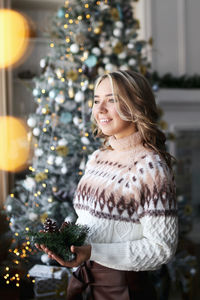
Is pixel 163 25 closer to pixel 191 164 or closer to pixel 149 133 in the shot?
pixel 191 164

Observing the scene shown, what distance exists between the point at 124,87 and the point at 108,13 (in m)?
1.37

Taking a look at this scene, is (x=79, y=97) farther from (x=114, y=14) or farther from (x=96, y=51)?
(x=114, y=14)

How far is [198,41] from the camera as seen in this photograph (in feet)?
12.8

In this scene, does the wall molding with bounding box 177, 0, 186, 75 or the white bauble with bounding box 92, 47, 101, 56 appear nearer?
the white bauble with bounding box 92, 47, 101, 56

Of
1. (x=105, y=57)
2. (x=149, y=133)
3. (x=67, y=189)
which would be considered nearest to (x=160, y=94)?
(x=105, y=57)

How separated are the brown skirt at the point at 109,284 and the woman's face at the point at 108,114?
1.73ft

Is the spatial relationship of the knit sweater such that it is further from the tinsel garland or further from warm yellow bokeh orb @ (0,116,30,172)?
warm yellow bokeh orb @ (0,116,30,172)

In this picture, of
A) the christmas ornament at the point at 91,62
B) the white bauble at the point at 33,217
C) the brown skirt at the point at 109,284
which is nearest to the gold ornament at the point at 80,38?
the christmas ornament at the point at 91,62

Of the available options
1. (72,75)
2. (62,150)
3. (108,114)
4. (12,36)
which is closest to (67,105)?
(72,75)

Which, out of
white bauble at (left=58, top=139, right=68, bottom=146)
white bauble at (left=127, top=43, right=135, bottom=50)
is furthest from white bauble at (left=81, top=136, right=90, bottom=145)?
white bauble at (left=127, top=43, right=135, bottom=50)

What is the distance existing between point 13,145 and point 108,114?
60.4 inches

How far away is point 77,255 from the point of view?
106cm

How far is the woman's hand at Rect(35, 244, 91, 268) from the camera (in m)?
1.01

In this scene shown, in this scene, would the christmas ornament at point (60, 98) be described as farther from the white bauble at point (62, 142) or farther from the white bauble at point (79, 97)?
the white bauble at point (62, 142)
